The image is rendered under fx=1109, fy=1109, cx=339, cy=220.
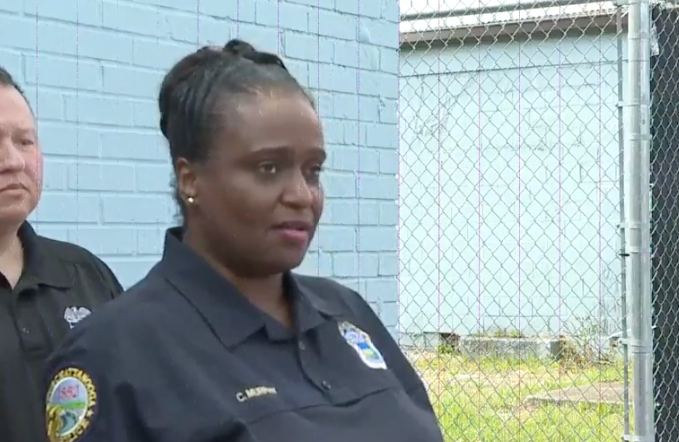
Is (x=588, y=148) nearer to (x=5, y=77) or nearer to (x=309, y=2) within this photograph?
(x=309, y=2)

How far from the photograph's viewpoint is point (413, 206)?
30.3 feet

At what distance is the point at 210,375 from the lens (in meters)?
1.65

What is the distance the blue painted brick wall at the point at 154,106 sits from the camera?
11.0 ft

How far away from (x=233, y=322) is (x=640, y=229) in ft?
10.1

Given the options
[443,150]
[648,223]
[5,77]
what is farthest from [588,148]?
[5,77]

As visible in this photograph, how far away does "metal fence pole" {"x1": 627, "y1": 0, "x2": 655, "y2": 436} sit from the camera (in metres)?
4.47

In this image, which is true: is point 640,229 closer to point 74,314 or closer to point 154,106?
point 154,106

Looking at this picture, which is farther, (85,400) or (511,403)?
(511,403)

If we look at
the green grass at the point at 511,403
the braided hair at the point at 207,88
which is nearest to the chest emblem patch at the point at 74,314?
the braided hair at the point at 207,88

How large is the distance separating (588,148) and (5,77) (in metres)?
6.65

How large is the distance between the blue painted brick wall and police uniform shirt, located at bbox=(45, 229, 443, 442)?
1655mm

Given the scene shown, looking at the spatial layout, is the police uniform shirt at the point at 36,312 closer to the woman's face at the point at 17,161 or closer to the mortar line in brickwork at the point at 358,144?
the woman's face at the point at 17,161

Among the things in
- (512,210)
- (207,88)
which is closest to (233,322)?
(207,88)

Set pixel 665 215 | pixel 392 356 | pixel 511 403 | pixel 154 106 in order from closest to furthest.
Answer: pixel 392 356 < pixel 154 106 < pixel 665 215 < pixel 511 403
